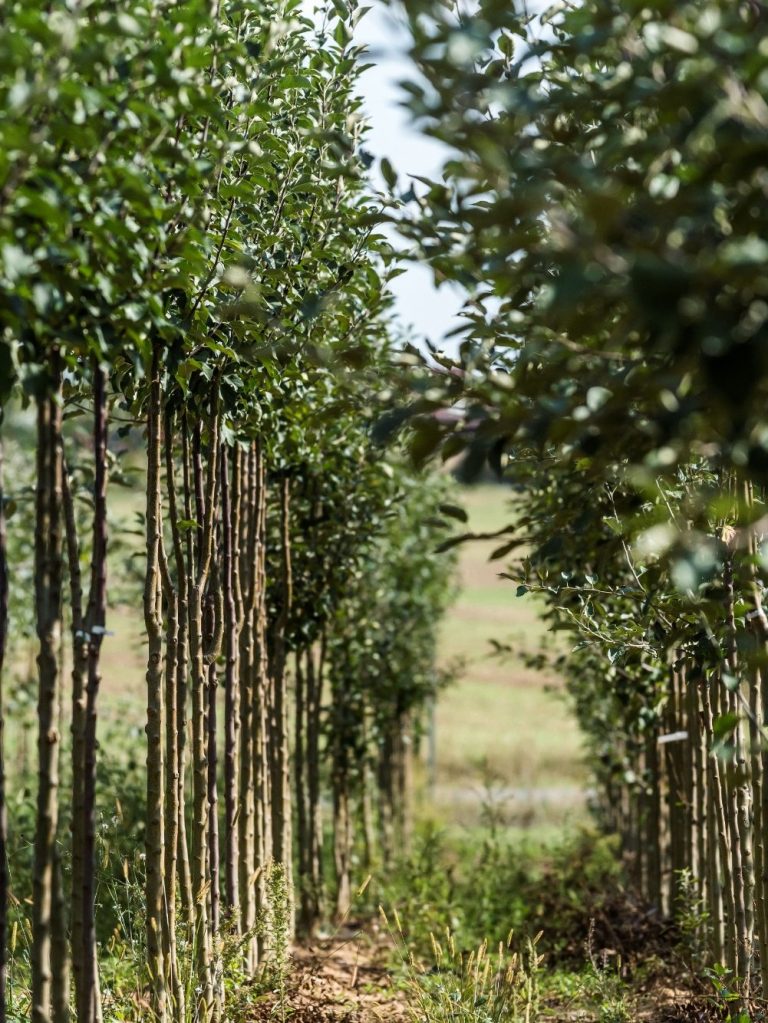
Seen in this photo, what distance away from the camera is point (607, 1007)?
3.69m

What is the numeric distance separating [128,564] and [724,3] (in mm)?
6715

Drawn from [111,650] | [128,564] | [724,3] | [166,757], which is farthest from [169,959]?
[111,650]

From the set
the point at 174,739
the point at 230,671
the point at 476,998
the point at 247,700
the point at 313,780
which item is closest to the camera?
the point at 174,739

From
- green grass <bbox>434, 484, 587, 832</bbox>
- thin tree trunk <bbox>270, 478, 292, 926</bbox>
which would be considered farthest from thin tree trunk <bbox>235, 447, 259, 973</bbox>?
green grass <bbox>434, 484, 587, 832</bbox>

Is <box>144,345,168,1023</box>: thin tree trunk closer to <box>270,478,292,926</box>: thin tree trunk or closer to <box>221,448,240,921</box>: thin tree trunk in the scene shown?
<box>221,448,240,921</box>: thin tree trunk

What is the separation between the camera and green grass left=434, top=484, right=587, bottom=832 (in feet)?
40.7

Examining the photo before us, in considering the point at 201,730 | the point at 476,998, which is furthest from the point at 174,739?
the point at 476,998

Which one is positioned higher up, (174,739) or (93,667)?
(93,667)

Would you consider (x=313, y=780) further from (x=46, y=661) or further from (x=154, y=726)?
(x=46, y=661)

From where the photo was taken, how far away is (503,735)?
Answer: 1741cm

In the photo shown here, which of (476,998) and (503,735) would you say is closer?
(476,998)

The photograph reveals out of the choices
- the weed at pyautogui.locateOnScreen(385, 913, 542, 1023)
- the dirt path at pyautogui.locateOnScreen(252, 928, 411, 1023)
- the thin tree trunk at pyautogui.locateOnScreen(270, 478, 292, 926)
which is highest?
the thin tree trunk at pyautogui.locateOnScreen(270, 478, 292, 926)

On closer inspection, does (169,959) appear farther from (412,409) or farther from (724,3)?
(724,3)

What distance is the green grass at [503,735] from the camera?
40.7 ft
